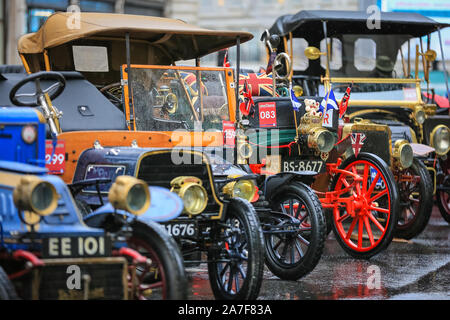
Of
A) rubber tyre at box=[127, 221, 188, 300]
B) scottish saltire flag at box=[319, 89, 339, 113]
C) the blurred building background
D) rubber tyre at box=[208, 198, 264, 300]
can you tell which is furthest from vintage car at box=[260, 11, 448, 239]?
rubber tyre at box=[127, 221, 188, 300]

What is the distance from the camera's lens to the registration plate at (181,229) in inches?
205

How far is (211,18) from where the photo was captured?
1025 inches

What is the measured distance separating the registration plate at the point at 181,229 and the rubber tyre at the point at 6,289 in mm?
1318

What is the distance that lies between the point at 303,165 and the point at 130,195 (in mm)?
3483

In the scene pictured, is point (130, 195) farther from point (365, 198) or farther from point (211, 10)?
point (211, 10)

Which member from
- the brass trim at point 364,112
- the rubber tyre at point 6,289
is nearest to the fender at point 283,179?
the rubber tyre at point 6,289

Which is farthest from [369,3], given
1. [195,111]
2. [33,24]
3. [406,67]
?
[195,111]

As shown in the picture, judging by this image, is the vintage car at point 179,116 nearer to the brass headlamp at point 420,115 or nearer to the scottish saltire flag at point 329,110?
the scottish saltire flag at point 329,110

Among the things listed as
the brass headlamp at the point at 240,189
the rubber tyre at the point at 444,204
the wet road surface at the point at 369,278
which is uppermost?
the brass headlamp at the point at 240,189

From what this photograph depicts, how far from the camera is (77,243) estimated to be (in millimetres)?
4309

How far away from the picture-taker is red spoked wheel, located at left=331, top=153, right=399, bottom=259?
7426mm

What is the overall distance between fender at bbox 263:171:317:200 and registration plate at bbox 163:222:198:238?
5.14 feet

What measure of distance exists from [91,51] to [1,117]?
3.41 metres

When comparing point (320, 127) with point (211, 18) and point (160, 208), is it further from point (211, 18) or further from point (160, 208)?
point (211, 18)
